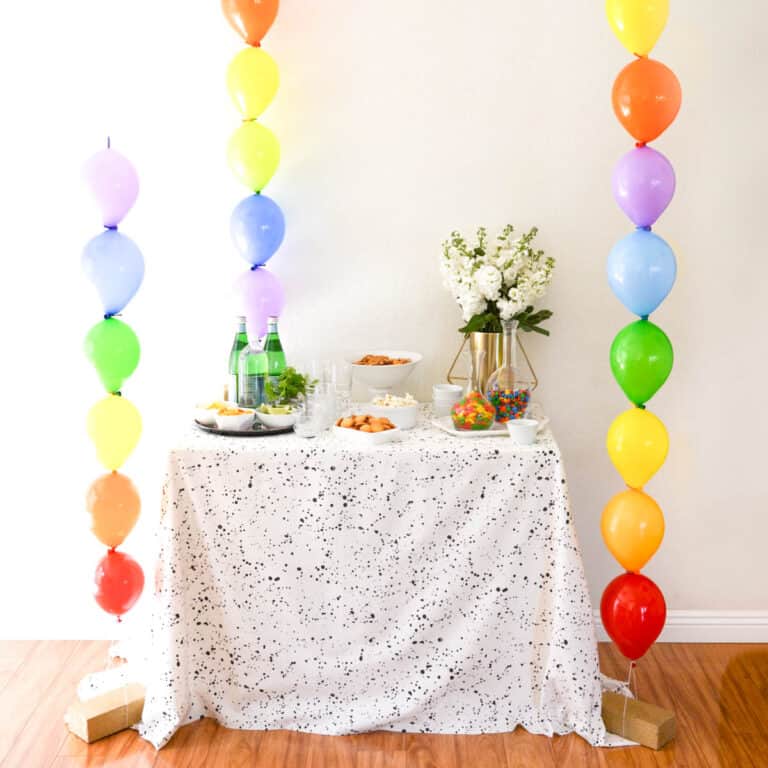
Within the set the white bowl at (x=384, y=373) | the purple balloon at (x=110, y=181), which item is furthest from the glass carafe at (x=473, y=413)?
the purple balloon at (x=110, y=181)

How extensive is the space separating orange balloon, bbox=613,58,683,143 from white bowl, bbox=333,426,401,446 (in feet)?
3.22

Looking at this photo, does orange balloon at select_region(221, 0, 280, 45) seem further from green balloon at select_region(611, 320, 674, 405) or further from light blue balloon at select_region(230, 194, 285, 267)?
green balloon at select_region(611, 320, 674, 405)

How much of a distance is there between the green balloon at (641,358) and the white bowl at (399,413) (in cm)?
55

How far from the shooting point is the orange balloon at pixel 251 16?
2.86 m

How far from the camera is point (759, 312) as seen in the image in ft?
10.2

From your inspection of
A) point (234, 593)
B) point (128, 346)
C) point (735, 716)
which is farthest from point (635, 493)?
point (128, 346)

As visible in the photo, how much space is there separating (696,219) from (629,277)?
59 centimetres

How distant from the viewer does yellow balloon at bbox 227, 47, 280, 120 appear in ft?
9.44

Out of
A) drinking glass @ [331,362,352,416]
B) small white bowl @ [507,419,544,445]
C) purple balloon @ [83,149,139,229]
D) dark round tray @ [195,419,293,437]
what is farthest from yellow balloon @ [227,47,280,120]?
small white bowl @ [507,419,544,445]

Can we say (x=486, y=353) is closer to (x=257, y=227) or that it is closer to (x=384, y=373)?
(x=384, y=373)

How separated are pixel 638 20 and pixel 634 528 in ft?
4.14

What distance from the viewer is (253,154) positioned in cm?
292

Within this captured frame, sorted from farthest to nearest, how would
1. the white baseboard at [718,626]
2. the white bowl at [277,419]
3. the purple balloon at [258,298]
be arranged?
the white baseboard at [718,626] → the purple balloon at [258,298] → the white bowl at [277,419]

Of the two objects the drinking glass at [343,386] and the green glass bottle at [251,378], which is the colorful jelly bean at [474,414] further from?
the green glass bottle at [251,378]
